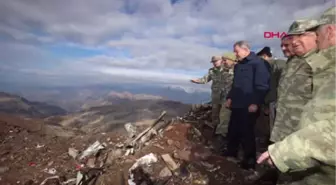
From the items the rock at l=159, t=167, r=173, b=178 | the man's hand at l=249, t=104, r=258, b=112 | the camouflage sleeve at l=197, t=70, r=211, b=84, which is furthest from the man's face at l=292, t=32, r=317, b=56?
the camouflage sleeve at l=197, t=70, r=211, b=84

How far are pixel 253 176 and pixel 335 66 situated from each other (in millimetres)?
3595

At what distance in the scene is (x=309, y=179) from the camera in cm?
174

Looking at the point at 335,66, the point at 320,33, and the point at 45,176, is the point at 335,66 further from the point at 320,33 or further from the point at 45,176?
the point at 45,176

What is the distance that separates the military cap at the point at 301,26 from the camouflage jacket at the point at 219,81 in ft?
12.0

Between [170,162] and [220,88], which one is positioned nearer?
[170,162]

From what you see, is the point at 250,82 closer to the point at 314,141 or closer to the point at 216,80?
the point at 216,80

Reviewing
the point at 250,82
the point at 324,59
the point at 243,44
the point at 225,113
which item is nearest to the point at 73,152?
the point at 225,113

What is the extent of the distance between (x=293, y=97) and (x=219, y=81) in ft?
12.7

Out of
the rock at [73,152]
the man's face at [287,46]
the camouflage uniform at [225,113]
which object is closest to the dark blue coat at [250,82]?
the camouflage uniform at [225,113]

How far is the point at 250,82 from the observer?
5270mm

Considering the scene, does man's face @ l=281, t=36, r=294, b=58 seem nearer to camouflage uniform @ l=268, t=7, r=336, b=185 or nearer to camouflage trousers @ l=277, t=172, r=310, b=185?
camouflage uniform @ l=268, t=7, r=336, b=185

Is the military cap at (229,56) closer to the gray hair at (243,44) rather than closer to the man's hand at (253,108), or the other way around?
the gray hair at (243,44)

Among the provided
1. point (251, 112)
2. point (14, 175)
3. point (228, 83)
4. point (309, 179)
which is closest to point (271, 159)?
point (309, 179)

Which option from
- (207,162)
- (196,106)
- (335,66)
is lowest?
(207,162)
